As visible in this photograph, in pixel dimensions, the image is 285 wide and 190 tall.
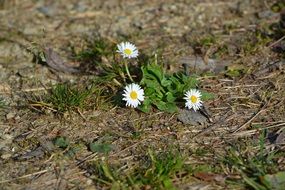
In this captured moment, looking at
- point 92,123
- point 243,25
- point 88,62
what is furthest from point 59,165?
point 243,25

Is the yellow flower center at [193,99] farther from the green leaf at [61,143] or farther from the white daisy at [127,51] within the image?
the green leaf at [61,143]

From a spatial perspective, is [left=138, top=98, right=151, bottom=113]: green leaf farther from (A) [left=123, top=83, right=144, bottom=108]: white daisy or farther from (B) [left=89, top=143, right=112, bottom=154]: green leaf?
(B) [left=89, top=143, right=112, bottom=154]: green leaf

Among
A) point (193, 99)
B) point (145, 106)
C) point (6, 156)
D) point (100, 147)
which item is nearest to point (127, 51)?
point (145, 106)

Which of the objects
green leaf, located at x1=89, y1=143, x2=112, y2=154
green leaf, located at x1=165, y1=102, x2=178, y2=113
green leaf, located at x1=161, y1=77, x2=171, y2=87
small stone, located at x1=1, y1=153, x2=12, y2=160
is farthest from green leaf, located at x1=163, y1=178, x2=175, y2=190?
small stone, located at x1=1, y1=153, x2=12, y2=160

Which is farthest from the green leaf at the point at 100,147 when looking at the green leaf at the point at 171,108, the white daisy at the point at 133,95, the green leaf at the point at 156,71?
the green leaf at the point at 156,71

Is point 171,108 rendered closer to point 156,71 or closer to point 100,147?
point 156,71

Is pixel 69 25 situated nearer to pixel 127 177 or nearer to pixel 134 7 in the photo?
pixel 134 7
